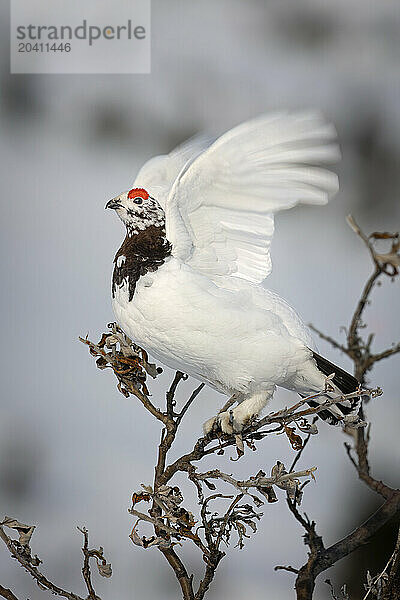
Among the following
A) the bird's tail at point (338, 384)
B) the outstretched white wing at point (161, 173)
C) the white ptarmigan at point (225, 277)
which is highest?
the outstretched white wing at point (161, 173)

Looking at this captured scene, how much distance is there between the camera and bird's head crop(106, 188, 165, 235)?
70 centimetres

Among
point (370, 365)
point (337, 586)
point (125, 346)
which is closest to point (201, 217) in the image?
point (125, 346)

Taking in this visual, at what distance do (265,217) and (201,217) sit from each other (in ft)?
0.22

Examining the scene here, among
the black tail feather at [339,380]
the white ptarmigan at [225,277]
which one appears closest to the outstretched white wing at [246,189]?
the white ptarmigan at [225,277]

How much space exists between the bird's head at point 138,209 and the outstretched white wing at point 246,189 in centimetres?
2

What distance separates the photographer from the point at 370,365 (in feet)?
2.97

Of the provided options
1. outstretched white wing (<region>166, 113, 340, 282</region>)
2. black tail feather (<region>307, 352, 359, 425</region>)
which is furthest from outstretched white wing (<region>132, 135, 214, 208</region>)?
black tail feather (<region>307, 352, 359, 425</region>)

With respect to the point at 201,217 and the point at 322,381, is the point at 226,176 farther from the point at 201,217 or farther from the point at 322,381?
the point at 322,381

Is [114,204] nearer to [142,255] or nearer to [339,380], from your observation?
[142,255]

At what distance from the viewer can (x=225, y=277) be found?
0.77 m

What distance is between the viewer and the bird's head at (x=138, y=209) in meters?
0.70

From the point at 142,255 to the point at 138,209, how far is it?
4 centimetres

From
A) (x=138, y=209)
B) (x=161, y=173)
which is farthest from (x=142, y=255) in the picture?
(x=161, y=173)

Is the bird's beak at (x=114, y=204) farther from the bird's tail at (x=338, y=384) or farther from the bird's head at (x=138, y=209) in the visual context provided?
the bird's tail at (x=338, y=384)
